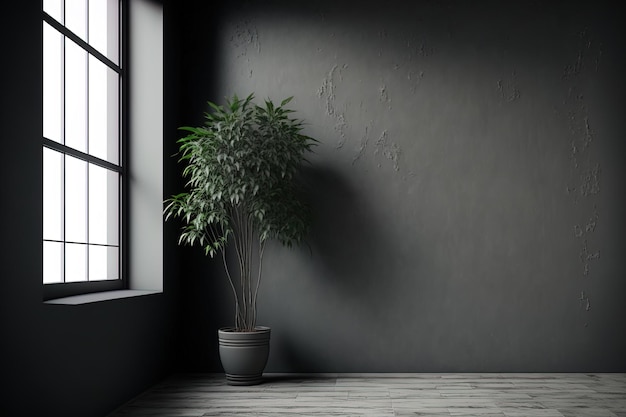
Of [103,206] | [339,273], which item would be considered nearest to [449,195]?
[339,273]

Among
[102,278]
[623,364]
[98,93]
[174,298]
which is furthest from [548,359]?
[98,93]

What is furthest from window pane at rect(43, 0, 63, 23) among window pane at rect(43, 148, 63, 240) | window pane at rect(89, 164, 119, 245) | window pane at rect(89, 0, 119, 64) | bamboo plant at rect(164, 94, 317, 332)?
bamboo plant at rect(164, 94, 317, 332)

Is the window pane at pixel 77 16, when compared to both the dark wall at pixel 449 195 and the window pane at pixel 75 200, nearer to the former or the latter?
the window pane at pixel 75 200

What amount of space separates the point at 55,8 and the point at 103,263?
1529 mm

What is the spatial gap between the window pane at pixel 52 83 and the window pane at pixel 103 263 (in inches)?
31.3

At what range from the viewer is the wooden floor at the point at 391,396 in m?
3.59

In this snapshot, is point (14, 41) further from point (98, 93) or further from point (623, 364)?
point (623, 364)

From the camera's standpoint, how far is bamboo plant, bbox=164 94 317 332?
4.20 meters

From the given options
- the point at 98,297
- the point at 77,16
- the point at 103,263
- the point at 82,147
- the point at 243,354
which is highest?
the point at 77,16

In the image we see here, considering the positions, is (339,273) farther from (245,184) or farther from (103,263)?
(103,263)

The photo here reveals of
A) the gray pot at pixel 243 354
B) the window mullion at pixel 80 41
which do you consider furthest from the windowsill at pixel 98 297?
the window mullion at pixel 80 41

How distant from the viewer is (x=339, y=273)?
473cm

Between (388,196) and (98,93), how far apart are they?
208 cm

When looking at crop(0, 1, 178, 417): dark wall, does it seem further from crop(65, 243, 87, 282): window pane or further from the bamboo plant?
the bamboo plant
